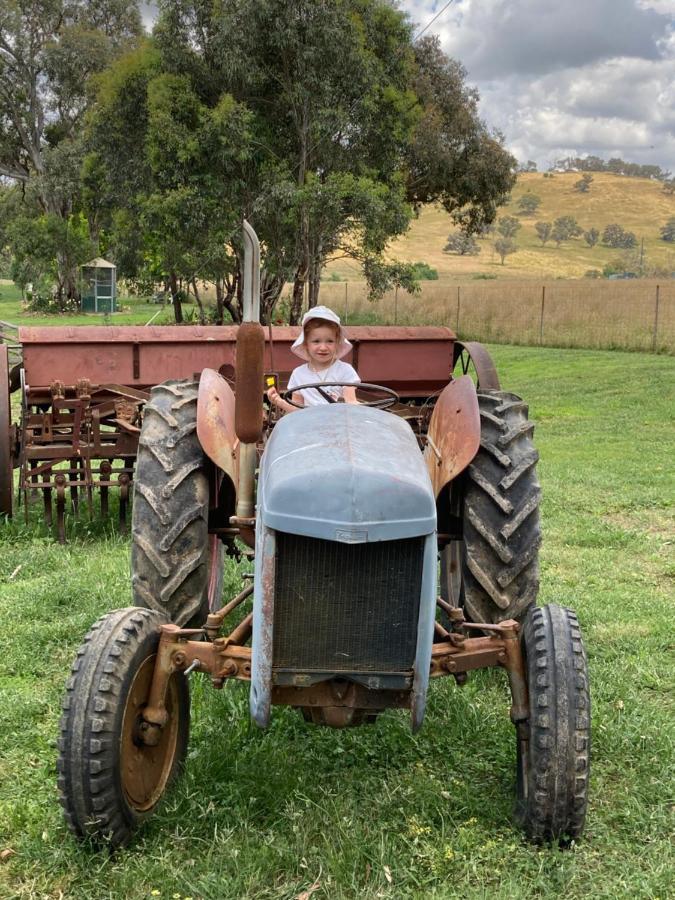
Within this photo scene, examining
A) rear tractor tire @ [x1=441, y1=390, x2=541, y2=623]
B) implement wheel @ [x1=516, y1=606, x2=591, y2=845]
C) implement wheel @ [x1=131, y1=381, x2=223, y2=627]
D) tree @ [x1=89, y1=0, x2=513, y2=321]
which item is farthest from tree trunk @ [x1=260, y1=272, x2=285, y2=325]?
implement wheel @ [x1=516, y1=606, x2=591, y2=845]

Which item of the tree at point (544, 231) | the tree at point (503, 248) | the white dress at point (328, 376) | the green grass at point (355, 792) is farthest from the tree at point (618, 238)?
the green grass at point (355, 792)

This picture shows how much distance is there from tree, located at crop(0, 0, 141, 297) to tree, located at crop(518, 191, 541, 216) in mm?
116504

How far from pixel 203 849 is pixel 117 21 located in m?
41.3

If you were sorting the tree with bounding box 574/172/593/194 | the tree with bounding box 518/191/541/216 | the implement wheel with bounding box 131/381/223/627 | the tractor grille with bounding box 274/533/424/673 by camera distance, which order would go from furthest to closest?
the tree with bounding box 574/172/593/194 < the tree with bounding box 518/191/541/216 < the implement wheel with bounding box 131/381/223/627 < the tractor grille with bounding box 274/533/424/673

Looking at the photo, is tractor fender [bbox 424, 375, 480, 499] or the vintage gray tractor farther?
tractor fender [bbox 424, 375, 480, 499]

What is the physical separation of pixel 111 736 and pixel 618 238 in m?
126

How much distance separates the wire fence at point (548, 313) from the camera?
2325 centimetres

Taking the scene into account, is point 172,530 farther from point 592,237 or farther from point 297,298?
point 592,237

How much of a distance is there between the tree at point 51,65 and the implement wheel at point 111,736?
113 ft

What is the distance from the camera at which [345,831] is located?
3.26 meters

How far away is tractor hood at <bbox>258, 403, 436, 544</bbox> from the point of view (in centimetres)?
283

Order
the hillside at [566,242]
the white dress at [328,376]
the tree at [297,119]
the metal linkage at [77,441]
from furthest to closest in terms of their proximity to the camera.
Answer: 1. the hillside at [566,242]
2. the tree at [297,119]
3. the metal linkage at [77,441]
4. the white dress at [328,376]

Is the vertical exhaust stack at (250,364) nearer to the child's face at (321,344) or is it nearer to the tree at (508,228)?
the child's face at (321,344)

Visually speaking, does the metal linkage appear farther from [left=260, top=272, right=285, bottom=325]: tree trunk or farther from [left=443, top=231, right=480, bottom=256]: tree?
[left=443, top=231, right=480, bottom=256]: tree
